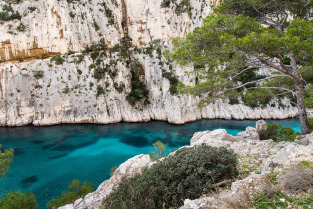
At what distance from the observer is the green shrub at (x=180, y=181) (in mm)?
3631

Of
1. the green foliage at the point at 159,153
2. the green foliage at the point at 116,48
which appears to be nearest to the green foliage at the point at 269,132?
the green foliage at the point at 159,153

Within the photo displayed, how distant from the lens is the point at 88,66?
903 inches

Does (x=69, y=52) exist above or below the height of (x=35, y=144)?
above

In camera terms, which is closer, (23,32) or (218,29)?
(218,29)

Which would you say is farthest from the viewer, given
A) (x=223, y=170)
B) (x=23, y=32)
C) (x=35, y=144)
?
(x=23, y=32)

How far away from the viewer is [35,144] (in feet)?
52.7

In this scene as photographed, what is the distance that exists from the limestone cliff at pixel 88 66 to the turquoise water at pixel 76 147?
69.2 inches

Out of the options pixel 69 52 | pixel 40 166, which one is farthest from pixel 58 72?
pixel 40 166

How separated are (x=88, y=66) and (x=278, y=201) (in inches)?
944

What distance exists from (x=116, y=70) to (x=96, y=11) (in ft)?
28.8

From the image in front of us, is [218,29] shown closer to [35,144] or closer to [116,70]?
[35,144]

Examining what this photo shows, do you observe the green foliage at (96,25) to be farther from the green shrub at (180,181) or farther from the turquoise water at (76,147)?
the green shrub at (180,181)

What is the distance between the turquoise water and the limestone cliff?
1.76m

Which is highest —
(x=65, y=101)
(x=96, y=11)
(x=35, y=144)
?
(x=96, y=11)
